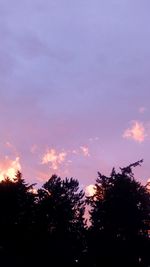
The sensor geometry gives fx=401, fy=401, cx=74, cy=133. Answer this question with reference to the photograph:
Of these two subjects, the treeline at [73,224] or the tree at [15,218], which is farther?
the tree at [15,218]

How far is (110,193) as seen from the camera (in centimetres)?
3859

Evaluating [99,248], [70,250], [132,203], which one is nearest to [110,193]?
[132,203]

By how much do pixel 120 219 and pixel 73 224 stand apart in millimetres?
10043

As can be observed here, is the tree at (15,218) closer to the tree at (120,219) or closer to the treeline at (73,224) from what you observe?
the treeline at (73,224)

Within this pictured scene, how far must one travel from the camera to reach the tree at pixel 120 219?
115 ft

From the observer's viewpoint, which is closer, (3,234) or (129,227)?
(129,227)

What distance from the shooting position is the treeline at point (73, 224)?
1407 inches

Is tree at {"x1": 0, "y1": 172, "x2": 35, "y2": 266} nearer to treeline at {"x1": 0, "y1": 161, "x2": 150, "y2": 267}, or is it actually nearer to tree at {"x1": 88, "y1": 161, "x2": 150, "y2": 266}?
treeline at {"x1": 0, "y1": 161, "x2": 150, "y2": 267}

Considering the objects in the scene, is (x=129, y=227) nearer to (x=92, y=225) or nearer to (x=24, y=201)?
(x=92, y=225)

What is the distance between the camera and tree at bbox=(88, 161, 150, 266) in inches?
1385

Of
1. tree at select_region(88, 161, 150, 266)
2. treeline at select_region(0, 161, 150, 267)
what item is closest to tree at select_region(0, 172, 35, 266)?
treeline at select_region(0, 161, 150, 267)

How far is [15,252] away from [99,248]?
31.1 feet

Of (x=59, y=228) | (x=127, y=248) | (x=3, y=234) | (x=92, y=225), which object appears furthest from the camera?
(x=59, y=228)

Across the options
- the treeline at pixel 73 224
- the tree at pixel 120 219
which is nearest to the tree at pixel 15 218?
the treeline at pixel 73 224
